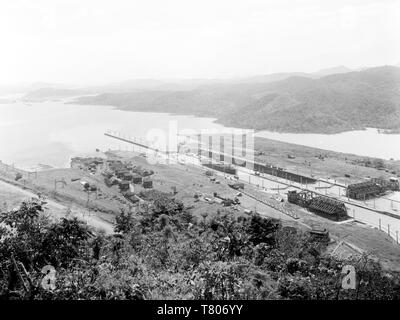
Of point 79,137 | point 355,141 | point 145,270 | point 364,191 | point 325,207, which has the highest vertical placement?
point 145,270

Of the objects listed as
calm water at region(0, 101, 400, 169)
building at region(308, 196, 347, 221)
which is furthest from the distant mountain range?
→ building at region(308, 196, 347, 221)

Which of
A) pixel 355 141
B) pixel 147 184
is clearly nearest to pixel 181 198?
pixel 147 184

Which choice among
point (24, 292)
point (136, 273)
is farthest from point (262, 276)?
point (24, 292)

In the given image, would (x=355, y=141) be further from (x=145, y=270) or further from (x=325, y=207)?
(x=145, y=270)

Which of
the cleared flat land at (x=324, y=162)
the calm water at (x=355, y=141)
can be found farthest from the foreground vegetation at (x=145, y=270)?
the calm water at (x=355, y=141)

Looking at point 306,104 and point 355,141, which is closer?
point 355,141

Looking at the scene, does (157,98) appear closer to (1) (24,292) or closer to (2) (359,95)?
(2) (359,95)
